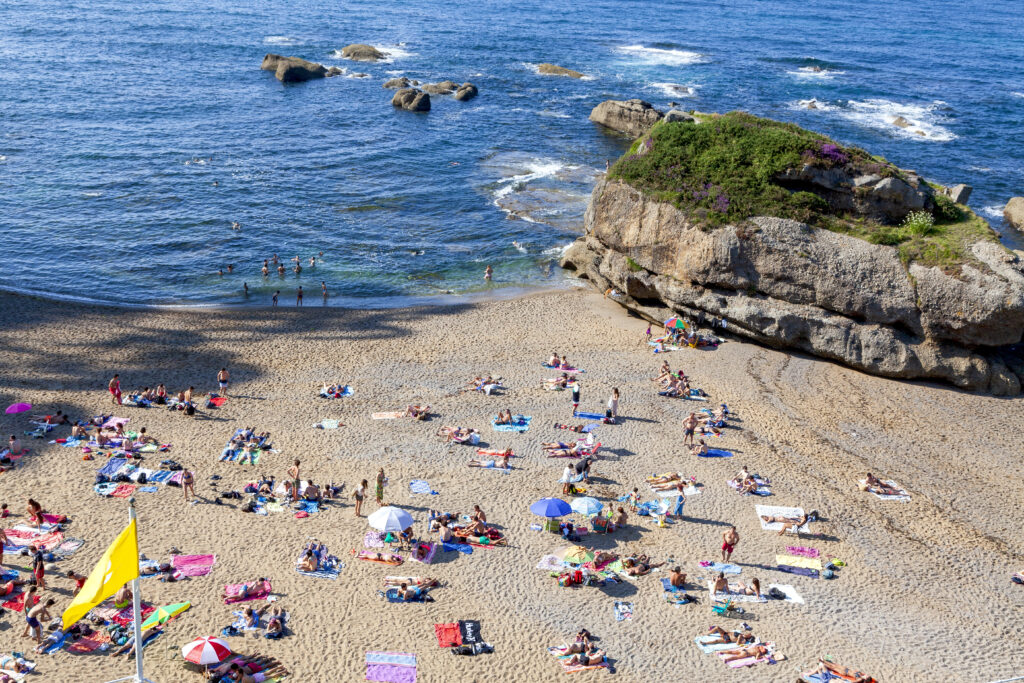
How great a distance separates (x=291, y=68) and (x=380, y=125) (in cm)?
1921

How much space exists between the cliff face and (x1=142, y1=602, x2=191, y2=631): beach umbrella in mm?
27361

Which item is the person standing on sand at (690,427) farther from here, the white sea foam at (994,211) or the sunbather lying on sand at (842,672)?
the white sea foam at (994,211)

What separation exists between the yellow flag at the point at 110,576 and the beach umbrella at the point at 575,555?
12791 millimetres

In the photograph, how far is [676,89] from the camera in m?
93.5

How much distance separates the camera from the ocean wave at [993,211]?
6187cm

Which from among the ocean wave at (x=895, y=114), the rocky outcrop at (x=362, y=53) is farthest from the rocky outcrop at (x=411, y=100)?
the ocean wave at (x=895, y=114)

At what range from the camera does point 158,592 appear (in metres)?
23.9

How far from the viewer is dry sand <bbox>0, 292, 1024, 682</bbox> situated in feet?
75.4

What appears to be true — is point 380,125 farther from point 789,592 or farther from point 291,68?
point 789,592

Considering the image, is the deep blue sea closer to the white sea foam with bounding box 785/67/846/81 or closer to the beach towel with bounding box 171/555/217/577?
the white sea foam with bounding box 785/67/846/81

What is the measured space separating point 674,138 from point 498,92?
51587 mm

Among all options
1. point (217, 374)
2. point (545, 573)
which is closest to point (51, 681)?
point (545, 573)

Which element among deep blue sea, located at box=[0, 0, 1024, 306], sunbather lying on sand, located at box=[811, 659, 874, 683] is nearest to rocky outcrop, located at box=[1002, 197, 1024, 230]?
deep blue sea, located at box=[0, 0, 1024, 306]

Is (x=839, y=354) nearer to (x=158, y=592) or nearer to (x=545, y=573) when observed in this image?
(x=545, y=573)
